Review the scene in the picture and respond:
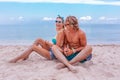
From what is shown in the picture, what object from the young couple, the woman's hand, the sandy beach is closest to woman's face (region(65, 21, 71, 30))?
the young couple

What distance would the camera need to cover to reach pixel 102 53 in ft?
29.3

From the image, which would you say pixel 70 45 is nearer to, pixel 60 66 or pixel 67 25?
pixel 67 25

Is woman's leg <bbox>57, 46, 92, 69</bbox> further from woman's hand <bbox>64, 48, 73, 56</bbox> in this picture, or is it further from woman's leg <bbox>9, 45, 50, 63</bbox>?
woman's leg <bbox>9, 45, 50, 63</bbox>

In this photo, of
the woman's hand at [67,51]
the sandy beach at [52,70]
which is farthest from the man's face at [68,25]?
the sandy beach at [52,70]

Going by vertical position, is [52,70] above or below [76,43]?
below

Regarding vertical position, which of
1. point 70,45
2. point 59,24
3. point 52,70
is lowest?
point 52,70

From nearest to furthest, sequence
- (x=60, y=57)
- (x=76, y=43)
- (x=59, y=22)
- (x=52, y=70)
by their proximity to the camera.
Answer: (x=52, y=70), (x=60, y=57), (x=76, y=43), (x=59, y=22)

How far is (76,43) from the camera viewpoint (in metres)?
6.90

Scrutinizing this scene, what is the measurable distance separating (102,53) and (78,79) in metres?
2.90

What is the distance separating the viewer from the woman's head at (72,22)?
672cm

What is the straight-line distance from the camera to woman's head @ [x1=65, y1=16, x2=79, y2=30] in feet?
22.1

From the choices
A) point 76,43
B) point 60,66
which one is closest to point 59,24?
point 76,43

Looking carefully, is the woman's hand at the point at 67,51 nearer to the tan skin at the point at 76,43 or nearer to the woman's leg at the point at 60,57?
the tan skin at the point at 76,43

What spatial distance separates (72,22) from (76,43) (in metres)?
0.40
